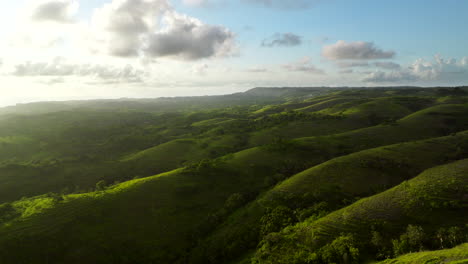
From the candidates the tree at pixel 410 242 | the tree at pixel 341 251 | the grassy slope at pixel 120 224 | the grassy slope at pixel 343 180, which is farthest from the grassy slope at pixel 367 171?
the tree at pixel 410 242

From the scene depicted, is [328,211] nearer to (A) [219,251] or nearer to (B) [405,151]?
(A) [219,251]

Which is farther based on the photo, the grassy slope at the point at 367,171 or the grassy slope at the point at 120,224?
the grassy slope at the point at 367,171

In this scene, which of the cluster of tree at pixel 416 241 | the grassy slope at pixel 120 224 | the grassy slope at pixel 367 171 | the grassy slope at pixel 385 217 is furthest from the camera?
the grassy slope at pixel 367 171

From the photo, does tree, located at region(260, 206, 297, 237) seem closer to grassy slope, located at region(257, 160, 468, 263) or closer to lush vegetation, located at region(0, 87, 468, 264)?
lush vegetation, located at region(0, 87, 468, 264)

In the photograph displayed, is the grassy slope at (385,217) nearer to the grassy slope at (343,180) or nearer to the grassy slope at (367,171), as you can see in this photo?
the grassy slope at (343,180)

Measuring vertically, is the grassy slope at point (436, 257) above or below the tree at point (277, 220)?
above

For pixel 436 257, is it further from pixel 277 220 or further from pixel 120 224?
pixel 120 224

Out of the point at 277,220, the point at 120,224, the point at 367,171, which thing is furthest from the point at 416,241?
the point at 120,224

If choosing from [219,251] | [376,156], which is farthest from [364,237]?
[376,156]

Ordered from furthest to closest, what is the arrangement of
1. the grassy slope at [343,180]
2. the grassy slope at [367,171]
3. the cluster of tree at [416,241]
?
the grassy slope at [367,171] < the grassy slope at [343,180] < the cluster of tree at [416,241]
